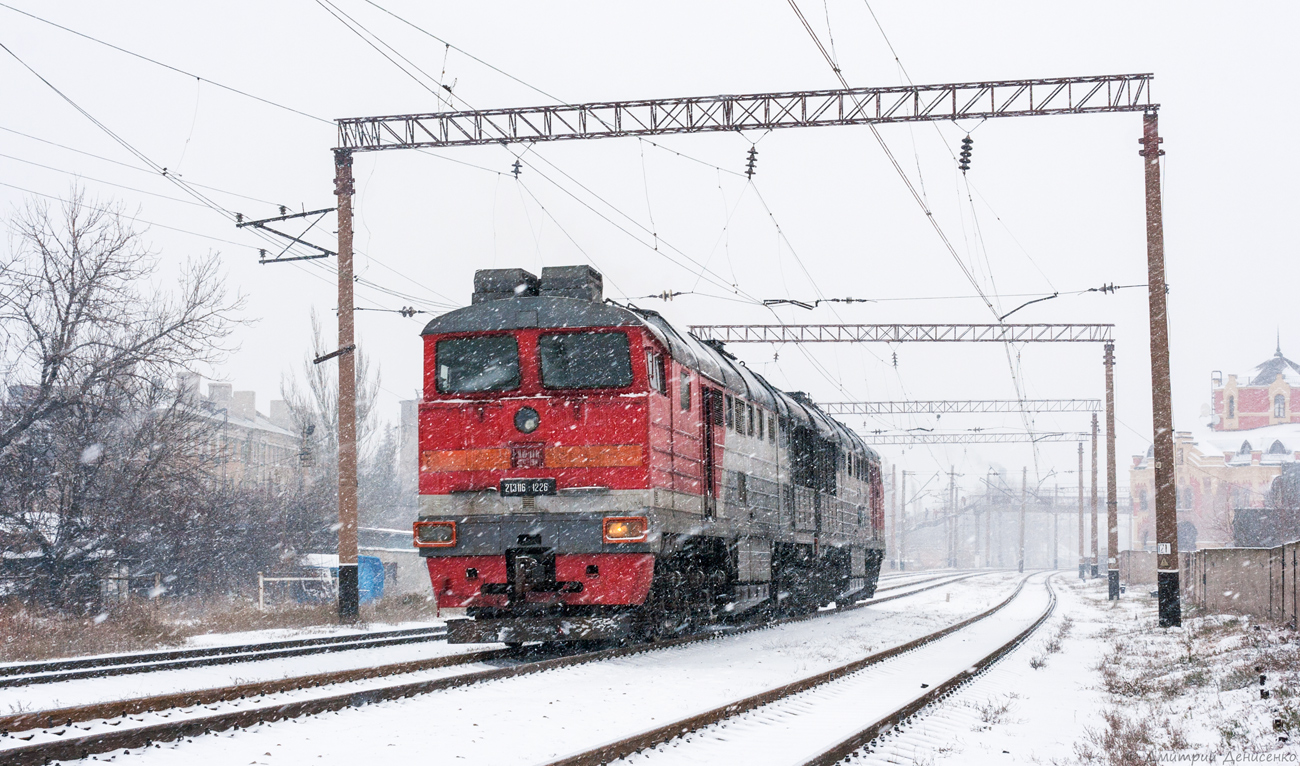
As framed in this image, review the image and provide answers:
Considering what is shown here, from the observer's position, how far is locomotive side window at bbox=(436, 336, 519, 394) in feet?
43.2

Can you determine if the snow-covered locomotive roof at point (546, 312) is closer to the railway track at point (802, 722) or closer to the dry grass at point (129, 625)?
the railway track at point (802, 722)

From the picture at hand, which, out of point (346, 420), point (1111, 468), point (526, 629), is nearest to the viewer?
point (526, 629)

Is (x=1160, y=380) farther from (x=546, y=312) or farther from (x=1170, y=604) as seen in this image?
(x=546, y=312)

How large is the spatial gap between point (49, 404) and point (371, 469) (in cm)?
3448

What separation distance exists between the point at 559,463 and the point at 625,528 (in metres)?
1.00

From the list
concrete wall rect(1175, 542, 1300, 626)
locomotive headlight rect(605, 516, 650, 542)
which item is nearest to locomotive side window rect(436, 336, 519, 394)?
locomotive headlight rect(605, 516, 650, 542)

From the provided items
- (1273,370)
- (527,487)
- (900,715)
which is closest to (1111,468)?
(527,487)

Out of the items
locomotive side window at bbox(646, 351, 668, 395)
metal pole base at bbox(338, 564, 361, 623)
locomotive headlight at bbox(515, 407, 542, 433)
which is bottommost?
metal pole base at bbox(338, 564, 361, 623)

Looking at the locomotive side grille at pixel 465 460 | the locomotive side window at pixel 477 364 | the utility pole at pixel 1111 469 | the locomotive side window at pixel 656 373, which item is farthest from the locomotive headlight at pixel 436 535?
the utility pole at pixel 1111 469

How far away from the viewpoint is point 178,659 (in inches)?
485

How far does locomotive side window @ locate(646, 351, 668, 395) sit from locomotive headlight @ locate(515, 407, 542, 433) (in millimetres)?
1269

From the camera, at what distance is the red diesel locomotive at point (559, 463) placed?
12477 mm

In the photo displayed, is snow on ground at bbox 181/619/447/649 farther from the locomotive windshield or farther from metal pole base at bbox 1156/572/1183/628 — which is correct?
metal pole base at bbox 1156/572/1183/628

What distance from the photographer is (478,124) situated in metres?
20.5
